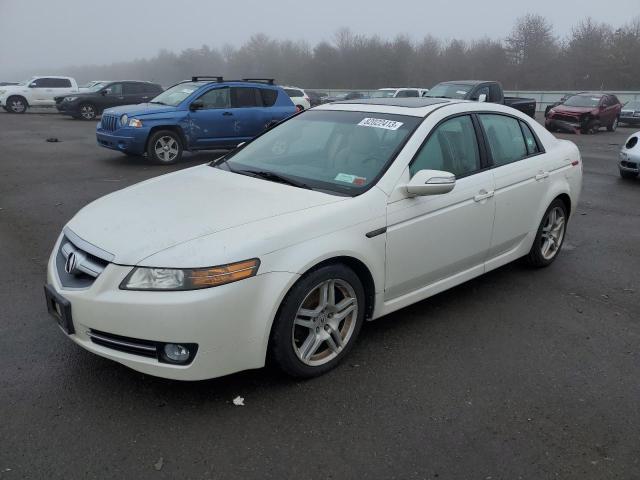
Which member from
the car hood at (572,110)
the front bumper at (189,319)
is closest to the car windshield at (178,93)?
the front bumper at (189,319)

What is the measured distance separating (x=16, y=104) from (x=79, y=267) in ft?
87.3

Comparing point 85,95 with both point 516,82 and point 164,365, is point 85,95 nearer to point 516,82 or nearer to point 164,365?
point 164,365

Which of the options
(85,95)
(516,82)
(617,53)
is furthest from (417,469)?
(516,82)

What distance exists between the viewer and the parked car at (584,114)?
66.9 feet

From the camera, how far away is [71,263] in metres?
3.02

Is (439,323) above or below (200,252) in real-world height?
below

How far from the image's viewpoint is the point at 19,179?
30.8 ft

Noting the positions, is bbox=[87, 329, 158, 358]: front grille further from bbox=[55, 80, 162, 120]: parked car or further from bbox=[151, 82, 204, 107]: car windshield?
bbox=[55, 80, 162, 120]: parked car

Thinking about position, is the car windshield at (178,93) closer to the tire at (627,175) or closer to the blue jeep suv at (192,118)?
the blue jeep suv at (192,118)

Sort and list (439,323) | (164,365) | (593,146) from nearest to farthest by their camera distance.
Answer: (164,365) < (439,323) < (593,146)

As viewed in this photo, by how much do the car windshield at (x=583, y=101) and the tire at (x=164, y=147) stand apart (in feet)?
53.8

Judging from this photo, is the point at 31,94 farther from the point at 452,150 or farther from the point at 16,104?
the point at 452,150

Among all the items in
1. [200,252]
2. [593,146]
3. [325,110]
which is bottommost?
[593,146]

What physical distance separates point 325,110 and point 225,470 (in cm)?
295
